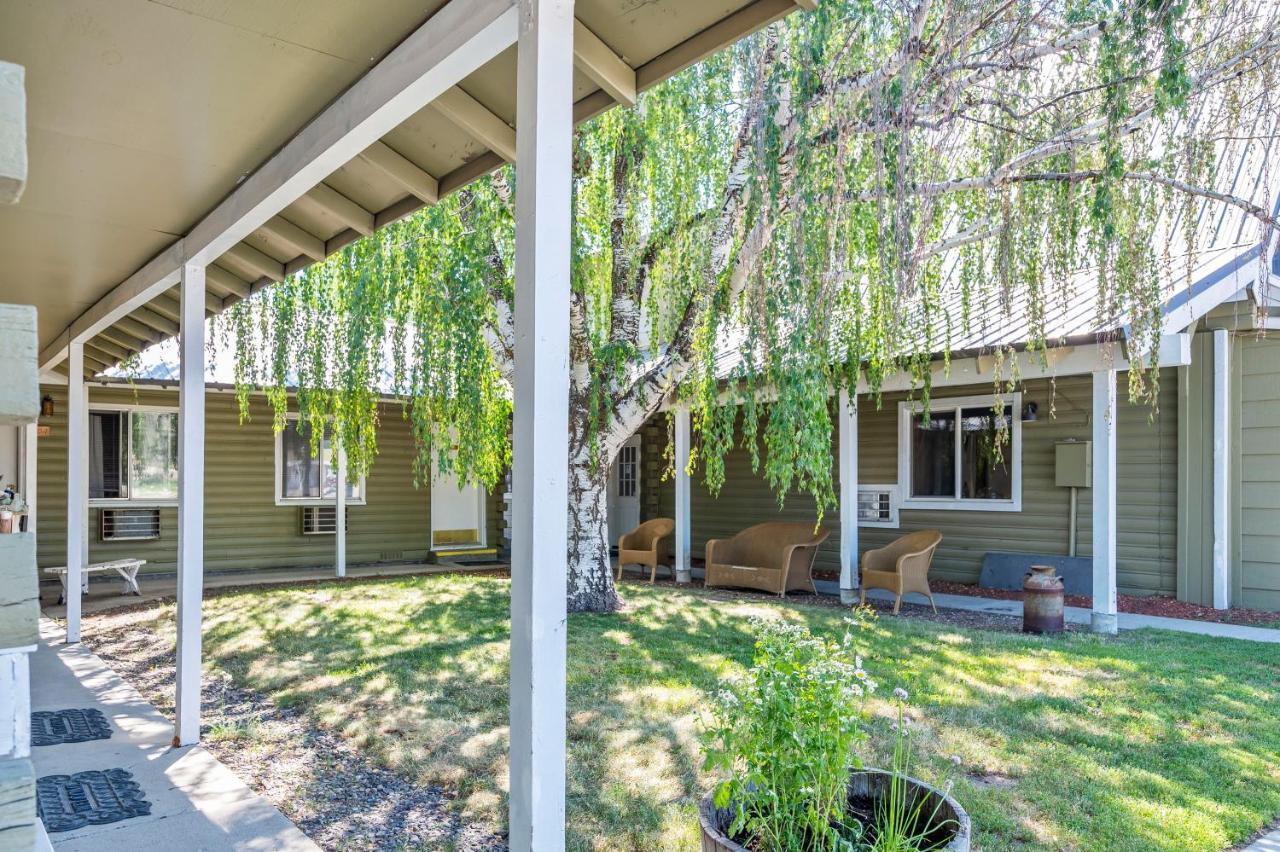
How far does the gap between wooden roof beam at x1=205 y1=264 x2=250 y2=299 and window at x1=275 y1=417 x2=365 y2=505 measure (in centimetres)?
714

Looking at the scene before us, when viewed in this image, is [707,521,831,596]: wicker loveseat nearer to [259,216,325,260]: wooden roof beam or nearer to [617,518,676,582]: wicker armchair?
[617,518,676,582]: wicker armchair

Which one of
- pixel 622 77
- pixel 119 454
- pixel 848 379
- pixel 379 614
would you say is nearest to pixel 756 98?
pixel 848 379

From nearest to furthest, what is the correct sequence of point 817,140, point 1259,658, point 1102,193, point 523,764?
point 523,764, point 1102,193, point 817,140, point 1259,658

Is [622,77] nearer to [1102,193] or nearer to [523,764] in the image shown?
[523,764]

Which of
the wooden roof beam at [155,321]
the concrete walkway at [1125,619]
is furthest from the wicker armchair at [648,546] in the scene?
the wooden roof beam at [155,321]

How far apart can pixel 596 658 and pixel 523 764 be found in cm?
416

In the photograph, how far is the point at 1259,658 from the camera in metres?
6.06

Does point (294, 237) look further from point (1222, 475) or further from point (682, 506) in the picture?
point (1222, 475)

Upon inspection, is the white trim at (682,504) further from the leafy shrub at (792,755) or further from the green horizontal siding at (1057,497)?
the leafy shrub at (792,755)

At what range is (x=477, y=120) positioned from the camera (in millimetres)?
2846

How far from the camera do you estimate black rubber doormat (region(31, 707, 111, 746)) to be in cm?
455

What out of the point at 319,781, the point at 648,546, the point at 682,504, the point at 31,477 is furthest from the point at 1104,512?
the point at 31,477

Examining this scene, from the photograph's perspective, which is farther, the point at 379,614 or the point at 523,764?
the point at 379,614

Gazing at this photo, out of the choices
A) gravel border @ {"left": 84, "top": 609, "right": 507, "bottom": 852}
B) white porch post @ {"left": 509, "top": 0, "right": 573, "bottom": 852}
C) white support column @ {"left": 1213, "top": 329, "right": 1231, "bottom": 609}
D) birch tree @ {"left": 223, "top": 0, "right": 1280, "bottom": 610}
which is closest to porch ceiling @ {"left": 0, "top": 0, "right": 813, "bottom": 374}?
white porch post @ {"left": 509, "top": 0, "right": 573, "bottom": 852}
